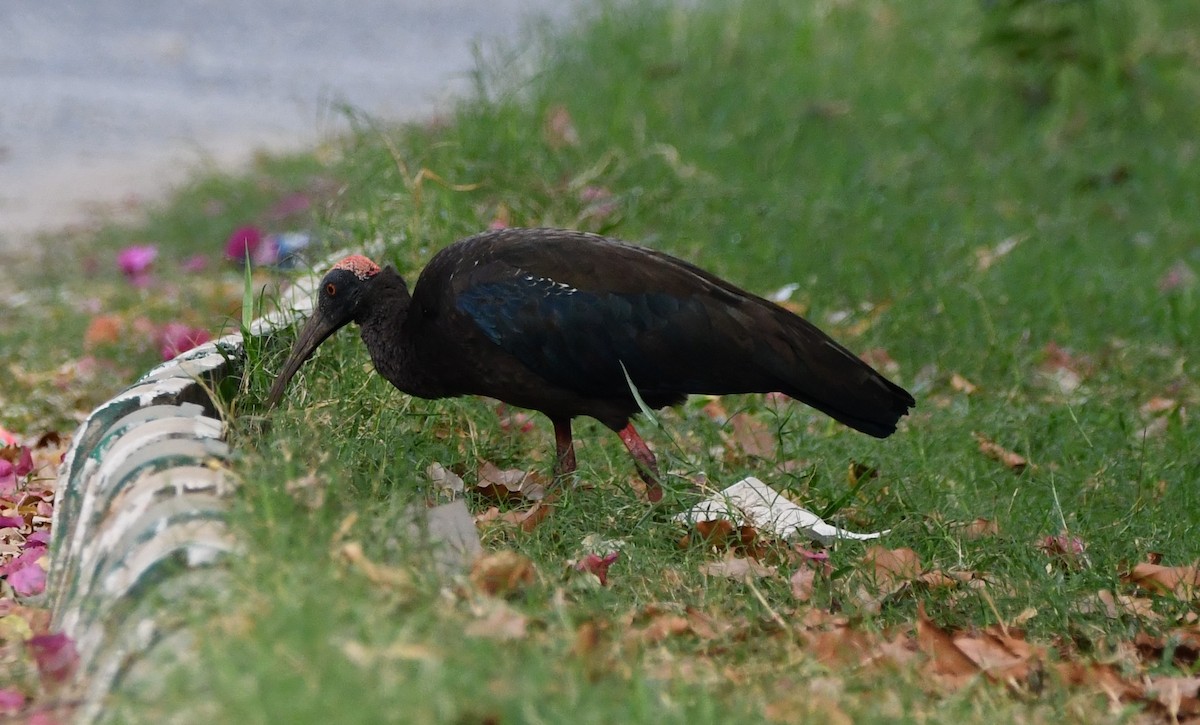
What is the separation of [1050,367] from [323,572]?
13.9 feet

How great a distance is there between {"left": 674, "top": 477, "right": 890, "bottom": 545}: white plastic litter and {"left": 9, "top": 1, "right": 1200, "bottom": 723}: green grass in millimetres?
79

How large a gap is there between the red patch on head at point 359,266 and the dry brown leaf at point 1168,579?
2220 mm

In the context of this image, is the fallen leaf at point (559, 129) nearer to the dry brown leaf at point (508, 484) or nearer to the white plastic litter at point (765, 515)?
the dry brown leaf at point (508, 484)

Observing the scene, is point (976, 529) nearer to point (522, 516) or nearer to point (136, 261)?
point (522, 516)

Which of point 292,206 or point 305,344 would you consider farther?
point 292,206

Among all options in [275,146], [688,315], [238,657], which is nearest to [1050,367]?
[688,315]

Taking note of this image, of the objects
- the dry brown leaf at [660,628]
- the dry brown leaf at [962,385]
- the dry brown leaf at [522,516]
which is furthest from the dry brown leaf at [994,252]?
the dry brown leaf at [660,628]

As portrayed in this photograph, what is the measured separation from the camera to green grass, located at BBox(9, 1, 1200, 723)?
2.94 metres

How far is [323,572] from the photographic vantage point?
2.97 m

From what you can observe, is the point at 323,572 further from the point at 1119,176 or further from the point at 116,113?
the point at 116,113

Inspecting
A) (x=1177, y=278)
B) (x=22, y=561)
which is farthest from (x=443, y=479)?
(x=1177, y=278)

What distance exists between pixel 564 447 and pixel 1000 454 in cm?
152

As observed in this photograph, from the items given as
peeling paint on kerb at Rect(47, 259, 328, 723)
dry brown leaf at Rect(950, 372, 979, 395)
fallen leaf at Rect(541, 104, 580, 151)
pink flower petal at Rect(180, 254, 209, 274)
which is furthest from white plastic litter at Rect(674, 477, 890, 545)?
pink flower petal at Rect(180, 254, 209, 274)

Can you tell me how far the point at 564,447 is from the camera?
4.99 m
